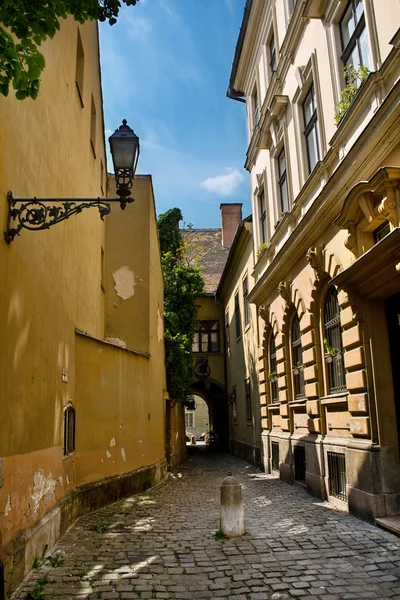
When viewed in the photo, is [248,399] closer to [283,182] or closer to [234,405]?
[234,405]

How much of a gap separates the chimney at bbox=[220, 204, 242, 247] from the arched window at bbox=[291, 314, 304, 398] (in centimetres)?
2136

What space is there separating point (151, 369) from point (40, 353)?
7708 mm

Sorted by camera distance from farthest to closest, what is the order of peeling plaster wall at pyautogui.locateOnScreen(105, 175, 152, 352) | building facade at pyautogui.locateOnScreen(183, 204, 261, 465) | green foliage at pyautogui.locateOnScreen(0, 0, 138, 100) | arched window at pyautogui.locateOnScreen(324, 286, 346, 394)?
building facade at pyautogui.locateOnScreen(183, 204, 261, 465), peeling plaster wall at pyautogui.locateOnScreen(105, 175, 152, 352), arched window at pyautogui.locateOnScreen(324, 286, 346, 394), green foliage at pyautogui.locateOnScreen(0, 0, 138, 100)

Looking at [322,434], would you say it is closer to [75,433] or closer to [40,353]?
[75,433]

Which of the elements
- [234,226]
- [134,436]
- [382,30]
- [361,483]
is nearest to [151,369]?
[134,436]

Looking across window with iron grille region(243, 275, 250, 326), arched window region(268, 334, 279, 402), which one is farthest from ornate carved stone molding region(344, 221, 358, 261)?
window with iron grille region(243, 275, 250, 326)

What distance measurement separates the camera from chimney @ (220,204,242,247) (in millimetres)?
33719

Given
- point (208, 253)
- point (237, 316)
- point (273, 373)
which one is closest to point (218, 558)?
point (273, 373)

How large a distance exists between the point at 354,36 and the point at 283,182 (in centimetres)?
518

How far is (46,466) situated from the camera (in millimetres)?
6531

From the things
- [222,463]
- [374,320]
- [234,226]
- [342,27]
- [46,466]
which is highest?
[234,226]

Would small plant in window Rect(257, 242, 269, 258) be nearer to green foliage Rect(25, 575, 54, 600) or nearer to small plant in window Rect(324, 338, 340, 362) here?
small plant in window Rect(324, 338, 340, 362)

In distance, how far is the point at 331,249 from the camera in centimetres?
951

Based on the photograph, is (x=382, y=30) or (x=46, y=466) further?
(x=382, y=30)
